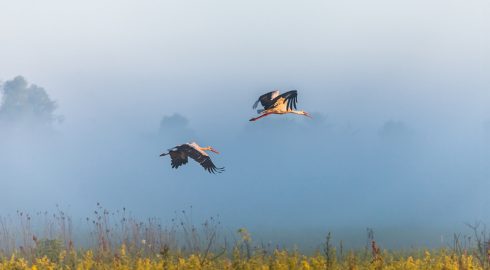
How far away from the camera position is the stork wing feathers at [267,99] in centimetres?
937

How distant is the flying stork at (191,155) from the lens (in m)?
9.98

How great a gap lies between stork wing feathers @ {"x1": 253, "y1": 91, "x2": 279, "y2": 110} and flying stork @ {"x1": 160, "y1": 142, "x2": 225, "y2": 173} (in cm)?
119

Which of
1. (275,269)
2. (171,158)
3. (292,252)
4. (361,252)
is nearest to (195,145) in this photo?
(171,158)

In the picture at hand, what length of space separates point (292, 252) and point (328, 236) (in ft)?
15.4

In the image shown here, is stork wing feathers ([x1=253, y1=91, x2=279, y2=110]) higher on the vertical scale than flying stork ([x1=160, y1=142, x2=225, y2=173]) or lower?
higher

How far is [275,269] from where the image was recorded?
9.59 metres

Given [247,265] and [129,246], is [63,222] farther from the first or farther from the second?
[247,265]

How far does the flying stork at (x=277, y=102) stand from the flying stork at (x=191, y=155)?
122cm

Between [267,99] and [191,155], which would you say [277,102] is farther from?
[191,155]

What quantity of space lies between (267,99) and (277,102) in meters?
0.17

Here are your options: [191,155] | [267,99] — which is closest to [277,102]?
[267,99]

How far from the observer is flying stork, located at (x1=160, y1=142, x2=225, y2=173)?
32.8 feet

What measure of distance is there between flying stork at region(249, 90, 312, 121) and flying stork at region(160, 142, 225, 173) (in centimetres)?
122

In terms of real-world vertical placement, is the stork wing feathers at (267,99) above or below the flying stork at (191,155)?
above
